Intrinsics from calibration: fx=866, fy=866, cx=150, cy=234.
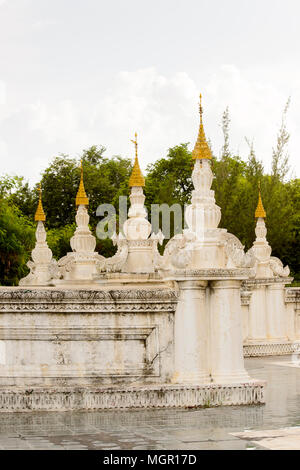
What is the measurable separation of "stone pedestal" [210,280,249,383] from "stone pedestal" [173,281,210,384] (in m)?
0.11

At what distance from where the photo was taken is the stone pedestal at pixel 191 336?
10.9 metres

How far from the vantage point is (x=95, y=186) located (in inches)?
2201

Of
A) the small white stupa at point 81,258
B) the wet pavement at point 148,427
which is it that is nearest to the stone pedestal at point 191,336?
the wet pavement at point 148,427

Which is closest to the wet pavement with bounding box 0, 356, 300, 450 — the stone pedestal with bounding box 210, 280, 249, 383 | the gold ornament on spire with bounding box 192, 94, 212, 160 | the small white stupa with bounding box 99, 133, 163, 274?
the stone pedestal with bounding box 210, 280, 249, 383

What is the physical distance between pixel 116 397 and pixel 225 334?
5.27ft

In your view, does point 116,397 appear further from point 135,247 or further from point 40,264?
point 40,264

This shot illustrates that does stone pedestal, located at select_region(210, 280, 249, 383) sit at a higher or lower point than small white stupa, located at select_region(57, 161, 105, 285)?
lower

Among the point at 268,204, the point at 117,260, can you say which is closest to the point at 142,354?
the point at 117,260

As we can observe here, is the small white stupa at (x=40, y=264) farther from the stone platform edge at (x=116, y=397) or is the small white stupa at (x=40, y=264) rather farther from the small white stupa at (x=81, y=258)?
the stone platform edge at (x=116, y=397)

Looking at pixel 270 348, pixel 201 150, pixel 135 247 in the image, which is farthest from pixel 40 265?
pixel 201 150

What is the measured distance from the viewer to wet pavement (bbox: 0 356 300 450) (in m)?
8.30

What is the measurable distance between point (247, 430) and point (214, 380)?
1995 mm

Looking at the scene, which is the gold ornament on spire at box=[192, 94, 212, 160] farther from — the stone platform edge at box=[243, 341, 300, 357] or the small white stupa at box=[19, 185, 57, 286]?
the small white stupa at box=[19, 185, 57, 286]
